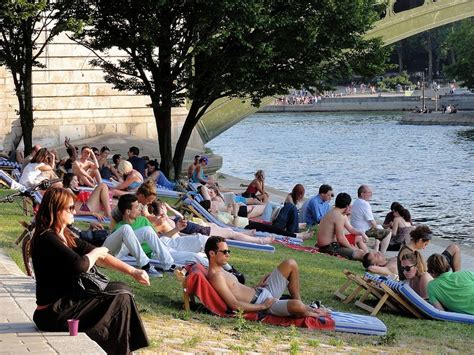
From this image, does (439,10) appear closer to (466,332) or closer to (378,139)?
(378,139)

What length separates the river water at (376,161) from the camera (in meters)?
33.4

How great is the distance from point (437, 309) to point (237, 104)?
26.1 metres

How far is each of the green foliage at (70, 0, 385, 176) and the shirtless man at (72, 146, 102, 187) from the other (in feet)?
13.1

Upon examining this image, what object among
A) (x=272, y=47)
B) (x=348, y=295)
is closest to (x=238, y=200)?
(x=272, y=47)

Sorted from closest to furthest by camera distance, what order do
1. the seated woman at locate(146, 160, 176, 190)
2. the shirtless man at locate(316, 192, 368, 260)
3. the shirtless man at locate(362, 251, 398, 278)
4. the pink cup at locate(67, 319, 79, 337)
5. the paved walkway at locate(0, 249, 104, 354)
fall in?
the paved walkway at locate(0, 249, 104, 354) < the pink cup at locate(67, 319, 79, 337) < the shirtless man at locate(362, 251, 398, 278) < the shirtless man at locate(316, 192, 368, 260) < the seated woman at locate(146, 160, 176, 190)

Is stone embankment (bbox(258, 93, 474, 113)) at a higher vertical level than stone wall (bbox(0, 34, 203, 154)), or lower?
lower

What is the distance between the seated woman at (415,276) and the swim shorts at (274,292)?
212 cm

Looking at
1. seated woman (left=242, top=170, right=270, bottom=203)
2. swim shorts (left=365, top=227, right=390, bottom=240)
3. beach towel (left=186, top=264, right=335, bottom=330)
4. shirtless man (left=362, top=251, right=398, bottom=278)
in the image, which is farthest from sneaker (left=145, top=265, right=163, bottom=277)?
seated woman (left=242, top=170, right=270, bottom=203)

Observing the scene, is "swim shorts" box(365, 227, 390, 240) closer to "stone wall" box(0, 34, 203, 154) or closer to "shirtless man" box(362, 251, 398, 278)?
"shirtless man" box(362, 251, 398, 278)

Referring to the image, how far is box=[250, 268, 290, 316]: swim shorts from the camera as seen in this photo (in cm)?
1027

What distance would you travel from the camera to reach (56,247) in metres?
7.54

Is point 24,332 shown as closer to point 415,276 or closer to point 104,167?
point 415,276

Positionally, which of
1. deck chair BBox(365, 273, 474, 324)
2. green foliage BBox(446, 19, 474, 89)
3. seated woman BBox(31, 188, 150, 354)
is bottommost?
deck chair BBox(365, 273, 474, 324)

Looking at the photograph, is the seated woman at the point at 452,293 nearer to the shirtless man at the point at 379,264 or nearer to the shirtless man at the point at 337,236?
the shirtless man at the point at 379,264
